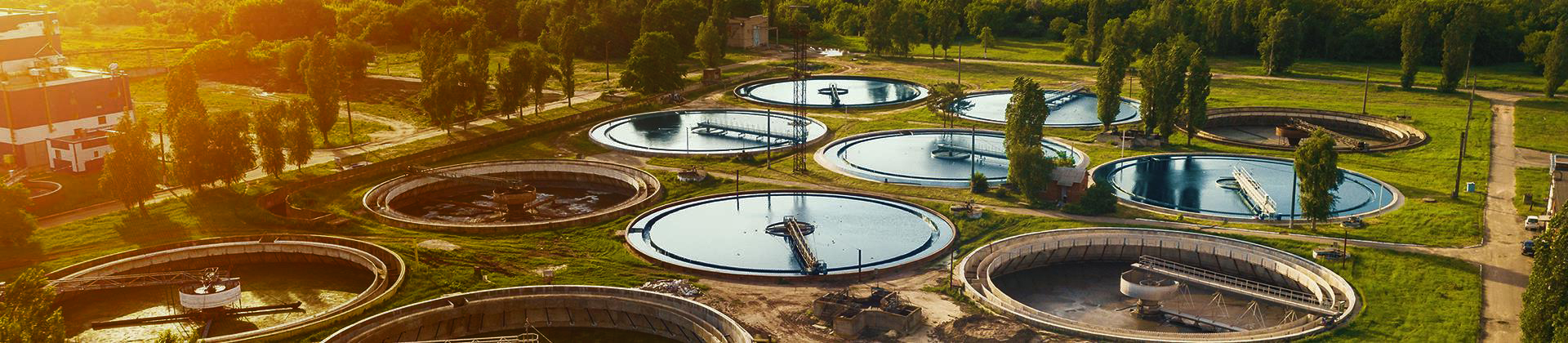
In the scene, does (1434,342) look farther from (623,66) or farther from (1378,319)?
(623,66)

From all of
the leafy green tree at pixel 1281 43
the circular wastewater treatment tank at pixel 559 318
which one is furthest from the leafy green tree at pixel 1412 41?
the circular wastewater treatment tank at pixel 559 318

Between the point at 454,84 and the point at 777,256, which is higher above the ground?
the point at 454,84

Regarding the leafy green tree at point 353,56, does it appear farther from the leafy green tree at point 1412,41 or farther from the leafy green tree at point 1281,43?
the leafy green tree at point 1412,41

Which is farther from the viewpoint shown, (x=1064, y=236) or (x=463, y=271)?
(x=1064, y=236)

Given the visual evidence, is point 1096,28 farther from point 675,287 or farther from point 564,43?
point 675,287

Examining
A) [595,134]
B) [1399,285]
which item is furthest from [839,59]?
[1399,285]

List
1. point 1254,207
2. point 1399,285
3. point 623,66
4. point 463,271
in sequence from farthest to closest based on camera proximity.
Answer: point 623,66
point 1254,207
point 463,271
point 1399,285

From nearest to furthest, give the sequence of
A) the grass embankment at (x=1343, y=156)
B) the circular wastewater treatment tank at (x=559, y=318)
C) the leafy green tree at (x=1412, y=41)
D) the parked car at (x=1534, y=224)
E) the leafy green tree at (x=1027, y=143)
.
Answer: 1. the circular wastewater treatment tank at (x=559, y=318)
2. the parked car at (x=1534, y=224)
3. the grass embankment at (x=1343, y=156)
4. the leafy green tree at (x=1027, y=143)
5. the leafy green tree at (x=1412, y=41)
